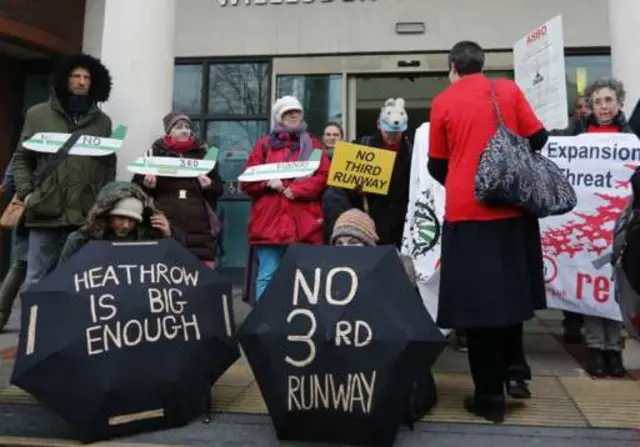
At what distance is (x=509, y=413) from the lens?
3373mm

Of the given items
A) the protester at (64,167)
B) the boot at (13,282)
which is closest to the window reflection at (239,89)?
the boot at (13,282)

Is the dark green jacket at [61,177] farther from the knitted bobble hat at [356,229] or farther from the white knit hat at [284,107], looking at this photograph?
the knitted bobble hat at [356,229]

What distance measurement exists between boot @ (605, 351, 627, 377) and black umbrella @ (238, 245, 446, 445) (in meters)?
1.88

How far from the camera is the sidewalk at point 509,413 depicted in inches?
119

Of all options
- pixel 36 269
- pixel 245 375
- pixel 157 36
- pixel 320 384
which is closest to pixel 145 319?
pixel 320 384

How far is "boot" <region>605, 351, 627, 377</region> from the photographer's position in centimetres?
407

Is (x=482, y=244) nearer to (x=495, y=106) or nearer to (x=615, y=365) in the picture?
(x=495, y=106)

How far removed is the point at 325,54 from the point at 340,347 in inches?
252

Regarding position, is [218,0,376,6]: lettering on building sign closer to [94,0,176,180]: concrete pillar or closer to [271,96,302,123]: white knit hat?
[94,0,176,180]: concrete pillar

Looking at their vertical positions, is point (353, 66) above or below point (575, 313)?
above

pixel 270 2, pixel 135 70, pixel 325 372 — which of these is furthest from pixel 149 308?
pixel 270 2

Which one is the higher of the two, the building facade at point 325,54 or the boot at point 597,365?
the building facade at point 325,54

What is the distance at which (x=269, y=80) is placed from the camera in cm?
866

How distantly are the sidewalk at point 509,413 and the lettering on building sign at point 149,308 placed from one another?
50cm
